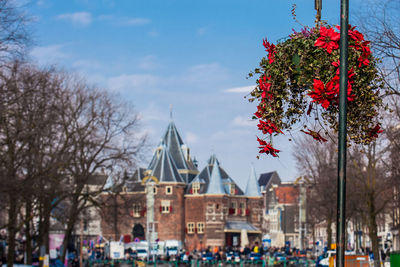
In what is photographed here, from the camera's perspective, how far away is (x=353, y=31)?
854 cm

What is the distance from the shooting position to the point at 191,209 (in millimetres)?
97312

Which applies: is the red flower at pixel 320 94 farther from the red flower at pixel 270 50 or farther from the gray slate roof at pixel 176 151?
the gray slate roof at pixel 176 151

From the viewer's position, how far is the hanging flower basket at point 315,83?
27.6 ft

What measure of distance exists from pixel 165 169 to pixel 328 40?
290 feet

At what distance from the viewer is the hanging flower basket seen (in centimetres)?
840

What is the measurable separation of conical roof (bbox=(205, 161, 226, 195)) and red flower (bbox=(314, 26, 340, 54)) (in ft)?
288

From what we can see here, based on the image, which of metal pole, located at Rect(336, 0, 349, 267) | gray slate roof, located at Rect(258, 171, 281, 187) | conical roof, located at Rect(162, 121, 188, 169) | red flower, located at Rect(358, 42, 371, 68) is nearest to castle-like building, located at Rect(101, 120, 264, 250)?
conical roof, located at Rect(162, 121, 188, 169)

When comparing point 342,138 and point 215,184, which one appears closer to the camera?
point 342,138

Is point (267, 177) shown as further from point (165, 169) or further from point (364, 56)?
point (364, 56)

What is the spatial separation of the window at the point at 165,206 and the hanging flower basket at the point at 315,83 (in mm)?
86916

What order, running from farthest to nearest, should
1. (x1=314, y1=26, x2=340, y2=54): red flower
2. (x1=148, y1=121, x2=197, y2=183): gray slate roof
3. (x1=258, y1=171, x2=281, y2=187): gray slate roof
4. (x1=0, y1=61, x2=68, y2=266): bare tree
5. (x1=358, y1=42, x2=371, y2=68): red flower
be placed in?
(x1=258, y1=171, x2=281, y2=187): gray slate roof, (x1=148, y1=121, x2=197, y2=183): gray slate roof, (x1=0, y1=61, x2=68, y2=266): bare tree, (x1=358, y1=42, x2=371, y2=68): red flower, (x1=314, y1=26, x2=340, y2=54): red flower

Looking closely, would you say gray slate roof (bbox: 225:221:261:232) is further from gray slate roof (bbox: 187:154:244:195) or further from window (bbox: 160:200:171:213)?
window (bbox: 160:200:171:213)

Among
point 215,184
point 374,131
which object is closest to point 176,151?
point 215,184

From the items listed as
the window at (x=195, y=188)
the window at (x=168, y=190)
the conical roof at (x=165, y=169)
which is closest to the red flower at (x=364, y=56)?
the conical roof at (x=165, y=169)
